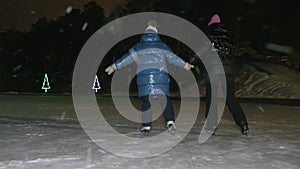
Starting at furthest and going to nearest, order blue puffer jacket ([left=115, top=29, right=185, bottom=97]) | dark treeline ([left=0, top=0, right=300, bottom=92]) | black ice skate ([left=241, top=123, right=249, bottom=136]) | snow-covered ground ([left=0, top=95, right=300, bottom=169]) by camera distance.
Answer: dark treeline ([left=0, top=0, right=300, bottom=92])
black ice skate ([left=241, top=123, right=249, bottom=136])
blue puffer jacket ([left=115, top=29, right=185, bottom=97])
snow-covered ground ([left=0, top=95, right=300, bottom=169])

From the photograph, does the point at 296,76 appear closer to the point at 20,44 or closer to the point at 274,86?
the point at 274,86

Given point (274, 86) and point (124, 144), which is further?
point (274, 86)

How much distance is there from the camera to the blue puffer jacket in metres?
6.79

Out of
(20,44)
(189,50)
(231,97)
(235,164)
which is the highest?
(20,44)

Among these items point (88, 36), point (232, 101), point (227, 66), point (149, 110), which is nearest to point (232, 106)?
point (232, 101)

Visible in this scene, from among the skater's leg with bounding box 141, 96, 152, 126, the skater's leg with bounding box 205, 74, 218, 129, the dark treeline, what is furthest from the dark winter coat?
the dark treeline

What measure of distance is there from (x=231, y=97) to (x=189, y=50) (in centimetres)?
2273

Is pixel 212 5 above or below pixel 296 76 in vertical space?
above

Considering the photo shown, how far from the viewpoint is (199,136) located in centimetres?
678

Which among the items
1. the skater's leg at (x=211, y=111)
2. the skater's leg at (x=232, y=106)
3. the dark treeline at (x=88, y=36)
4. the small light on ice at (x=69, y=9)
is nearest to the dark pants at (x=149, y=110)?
the skater's leg at (x=211, y=111)

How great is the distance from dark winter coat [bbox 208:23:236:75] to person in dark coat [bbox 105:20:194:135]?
0.49m

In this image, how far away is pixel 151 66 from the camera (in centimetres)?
680

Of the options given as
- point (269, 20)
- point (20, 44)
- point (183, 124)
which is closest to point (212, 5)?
point (269, 20)

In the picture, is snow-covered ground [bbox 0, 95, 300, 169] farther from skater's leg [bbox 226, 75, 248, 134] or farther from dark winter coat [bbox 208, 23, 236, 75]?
dark winter coat [bbox 208, 23, 236, 75]
